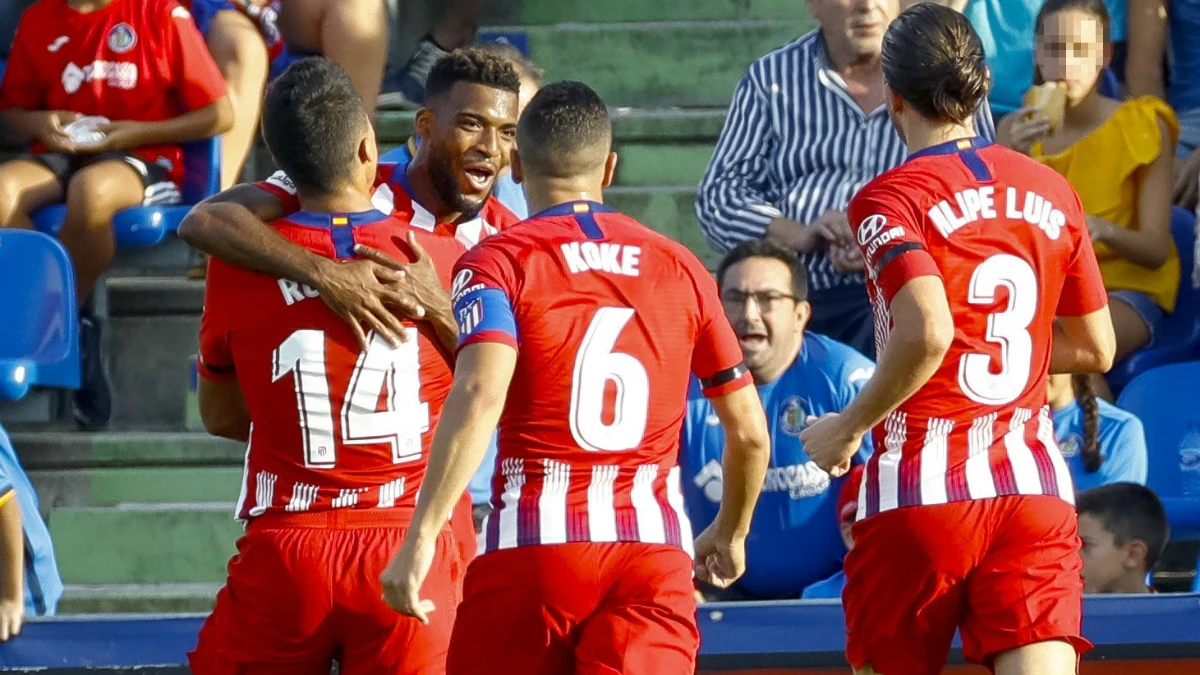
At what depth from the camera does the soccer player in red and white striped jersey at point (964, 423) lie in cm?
Answer: 378

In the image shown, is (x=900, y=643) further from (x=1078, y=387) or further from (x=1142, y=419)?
(x=1142, y=419)

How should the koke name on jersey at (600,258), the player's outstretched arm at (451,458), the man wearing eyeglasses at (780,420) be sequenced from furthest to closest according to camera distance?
the man wearing eyeglasses at (780,420), the koke name on jersey at (600,258), the player's outstretched arm at (451,458)

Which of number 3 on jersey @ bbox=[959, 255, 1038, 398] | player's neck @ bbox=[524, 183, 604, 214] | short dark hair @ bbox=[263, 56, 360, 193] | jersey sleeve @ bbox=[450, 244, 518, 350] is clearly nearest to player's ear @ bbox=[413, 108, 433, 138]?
short dark hair @ bbox=[263, 56, 360, 193]

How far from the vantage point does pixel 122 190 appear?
6715 millimetres

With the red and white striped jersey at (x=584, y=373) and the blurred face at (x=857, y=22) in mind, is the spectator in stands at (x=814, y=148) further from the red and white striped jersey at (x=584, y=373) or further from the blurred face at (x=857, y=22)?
the red and white striped jersey at (x=584, y=373)

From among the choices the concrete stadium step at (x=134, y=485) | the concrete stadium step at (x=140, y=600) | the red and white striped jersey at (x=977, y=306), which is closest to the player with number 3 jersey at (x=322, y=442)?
the red and white striped jersey at (x=977, y=306)

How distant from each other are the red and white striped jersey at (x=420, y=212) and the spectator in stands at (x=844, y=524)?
1.02 metres

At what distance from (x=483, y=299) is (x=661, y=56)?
4.60 meters

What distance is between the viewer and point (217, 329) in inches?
152

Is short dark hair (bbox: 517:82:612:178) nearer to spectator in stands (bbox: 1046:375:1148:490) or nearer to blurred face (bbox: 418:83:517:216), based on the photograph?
blurred face (bbox: 418:83:517:216)

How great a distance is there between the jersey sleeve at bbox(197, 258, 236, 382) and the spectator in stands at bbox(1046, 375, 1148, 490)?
2675 mm

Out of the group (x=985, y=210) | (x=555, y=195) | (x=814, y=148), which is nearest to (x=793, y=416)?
(x=814, y=148)

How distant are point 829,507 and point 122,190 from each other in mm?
2931

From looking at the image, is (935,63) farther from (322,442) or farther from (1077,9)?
(1077,9)
